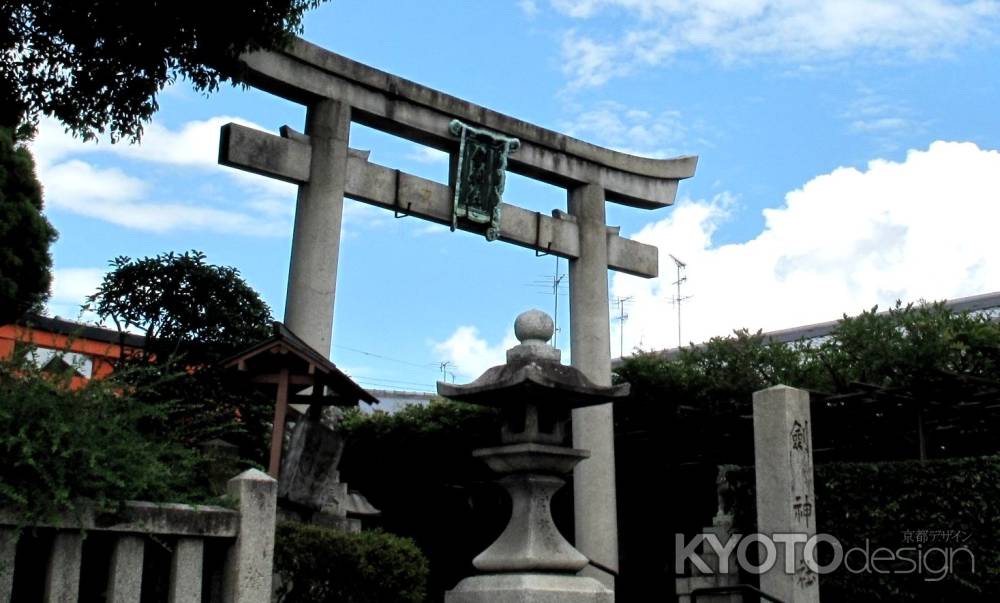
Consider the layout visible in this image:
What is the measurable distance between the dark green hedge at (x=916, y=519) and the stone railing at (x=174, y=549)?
827 centimetres

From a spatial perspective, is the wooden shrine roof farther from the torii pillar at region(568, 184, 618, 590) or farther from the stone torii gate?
the torii pillar at region(568, 184, 618, 590)

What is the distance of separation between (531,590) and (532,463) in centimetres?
100

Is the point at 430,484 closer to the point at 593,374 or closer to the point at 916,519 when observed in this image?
the point at 593,374

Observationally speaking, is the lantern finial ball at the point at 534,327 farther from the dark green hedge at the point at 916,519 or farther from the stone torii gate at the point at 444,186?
the dark green hedge at the point at 916,519

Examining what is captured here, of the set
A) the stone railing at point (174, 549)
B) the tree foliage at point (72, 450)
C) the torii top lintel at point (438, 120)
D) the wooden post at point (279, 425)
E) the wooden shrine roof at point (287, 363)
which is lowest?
the stone railing at point (174, 549)

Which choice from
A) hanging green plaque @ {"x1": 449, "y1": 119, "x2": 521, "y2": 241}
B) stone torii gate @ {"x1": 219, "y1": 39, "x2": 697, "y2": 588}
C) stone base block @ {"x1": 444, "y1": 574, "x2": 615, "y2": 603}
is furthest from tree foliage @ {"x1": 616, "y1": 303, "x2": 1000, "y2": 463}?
stone base block @ {"x1": 444, "y1": 574, "x2": 615, "y2": 603}

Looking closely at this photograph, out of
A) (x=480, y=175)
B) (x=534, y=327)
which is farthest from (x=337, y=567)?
(x=480, y=175)

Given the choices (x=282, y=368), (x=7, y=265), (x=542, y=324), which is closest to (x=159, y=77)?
(x=282, y=368)

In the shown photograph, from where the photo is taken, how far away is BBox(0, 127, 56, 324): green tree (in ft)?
56.9

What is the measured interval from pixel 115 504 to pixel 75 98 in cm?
610

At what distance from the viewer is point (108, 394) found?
21.1 feet

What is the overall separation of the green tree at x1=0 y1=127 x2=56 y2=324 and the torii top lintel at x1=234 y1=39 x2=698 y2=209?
6.46 meters

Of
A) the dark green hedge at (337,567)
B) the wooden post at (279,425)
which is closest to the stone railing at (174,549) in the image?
the dark green hedge at (337,567)

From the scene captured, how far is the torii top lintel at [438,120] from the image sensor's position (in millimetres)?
13430
